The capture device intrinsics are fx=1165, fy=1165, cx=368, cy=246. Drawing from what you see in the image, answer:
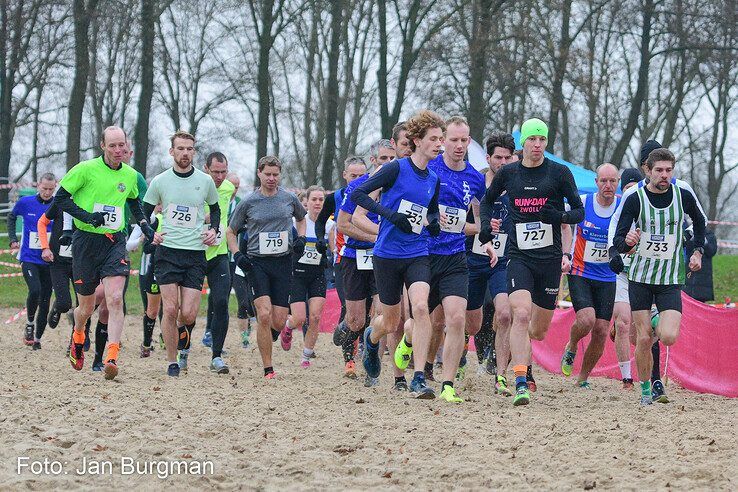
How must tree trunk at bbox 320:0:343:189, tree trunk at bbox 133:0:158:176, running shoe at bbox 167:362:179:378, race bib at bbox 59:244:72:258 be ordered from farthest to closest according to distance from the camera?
tree trunk at bbox 320:0:343:189 → tree trunk at bbox 133:0:158:176 → race bib at bbox 59:244:72:258 → running shoe at bbox 167:362:179:378

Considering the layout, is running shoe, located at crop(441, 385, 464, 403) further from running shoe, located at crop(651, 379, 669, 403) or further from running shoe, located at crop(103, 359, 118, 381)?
running shoe, located at crop(103, 359, 118, 381)

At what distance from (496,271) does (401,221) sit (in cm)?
246

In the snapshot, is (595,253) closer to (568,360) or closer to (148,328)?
(568,360)

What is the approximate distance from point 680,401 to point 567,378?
2.90m

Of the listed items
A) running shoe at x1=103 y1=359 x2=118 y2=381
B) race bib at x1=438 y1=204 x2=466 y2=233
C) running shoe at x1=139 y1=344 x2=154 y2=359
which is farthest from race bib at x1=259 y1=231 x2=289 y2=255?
running shoe at x1=139 y1=344 x2=154 y2=359

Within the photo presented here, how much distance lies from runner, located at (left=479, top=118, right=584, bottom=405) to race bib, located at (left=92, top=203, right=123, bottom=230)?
11.5ft

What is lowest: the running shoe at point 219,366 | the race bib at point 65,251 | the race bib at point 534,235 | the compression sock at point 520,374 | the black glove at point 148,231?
the running shoe at point 219,366

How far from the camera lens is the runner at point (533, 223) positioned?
924cm

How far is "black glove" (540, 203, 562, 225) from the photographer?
9.26 meters

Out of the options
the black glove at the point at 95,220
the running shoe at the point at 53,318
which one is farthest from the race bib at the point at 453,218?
the running shoe at the point at 53,318

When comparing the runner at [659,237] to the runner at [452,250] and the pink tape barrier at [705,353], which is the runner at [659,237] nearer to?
the runner at [452,250]

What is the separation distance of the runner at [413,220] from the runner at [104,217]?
2.59 m

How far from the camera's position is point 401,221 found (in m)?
8.73

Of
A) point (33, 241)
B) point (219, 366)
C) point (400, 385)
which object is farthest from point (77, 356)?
point (33, 241)
